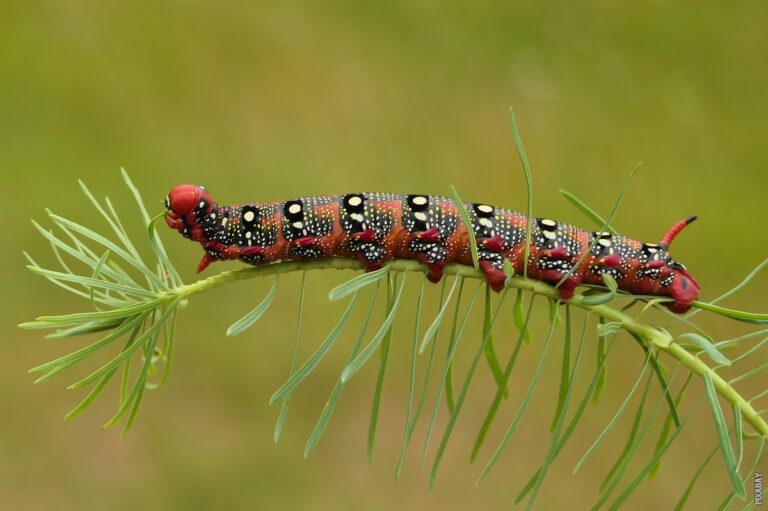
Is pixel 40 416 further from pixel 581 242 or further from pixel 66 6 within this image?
pixel 581 242

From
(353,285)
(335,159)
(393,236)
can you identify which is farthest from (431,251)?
(335,159)

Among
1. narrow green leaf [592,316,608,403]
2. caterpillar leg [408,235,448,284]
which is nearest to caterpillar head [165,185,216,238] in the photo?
caterpillar leg [408,235,448,284]

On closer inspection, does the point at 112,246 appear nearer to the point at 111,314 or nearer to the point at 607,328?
the point at 111,314

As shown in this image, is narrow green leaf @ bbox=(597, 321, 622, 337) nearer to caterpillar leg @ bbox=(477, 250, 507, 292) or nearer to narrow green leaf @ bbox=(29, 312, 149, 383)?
caterpillar leg @ bbox=(477, 250, 507, 292)

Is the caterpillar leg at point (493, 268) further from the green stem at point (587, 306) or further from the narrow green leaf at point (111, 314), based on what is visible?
the narrow green leaf at point (111, 314)

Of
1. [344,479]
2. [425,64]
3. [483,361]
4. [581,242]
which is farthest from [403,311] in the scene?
[581,242]
